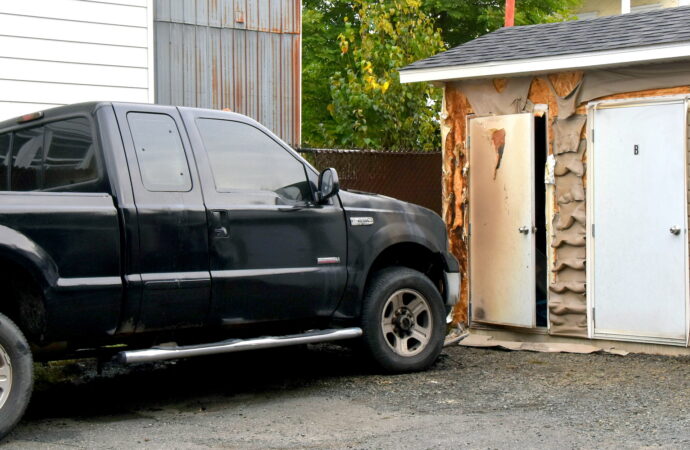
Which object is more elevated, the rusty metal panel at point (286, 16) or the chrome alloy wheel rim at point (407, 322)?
the rusty metal panel at point (286, 16)

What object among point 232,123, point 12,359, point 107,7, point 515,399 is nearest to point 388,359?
point 515,399

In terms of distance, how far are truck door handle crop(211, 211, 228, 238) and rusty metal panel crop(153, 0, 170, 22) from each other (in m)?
4.94

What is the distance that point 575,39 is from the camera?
10.6 meters

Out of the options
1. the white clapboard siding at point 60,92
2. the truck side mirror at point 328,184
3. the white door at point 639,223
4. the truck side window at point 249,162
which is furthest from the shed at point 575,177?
the truck side window at point 249,162

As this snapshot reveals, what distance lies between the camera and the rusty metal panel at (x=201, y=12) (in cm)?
1171

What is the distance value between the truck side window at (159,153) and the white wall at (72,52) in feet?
9.98

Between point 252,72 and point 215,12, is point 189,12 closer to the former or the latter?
point 215,12

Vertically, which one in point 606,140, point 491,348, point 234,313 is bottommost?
point 491,348

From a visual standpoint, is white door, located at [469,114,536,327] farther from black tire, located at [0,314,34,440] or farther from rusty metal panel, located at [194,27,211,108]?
black tire, located at [0,314,34,440]

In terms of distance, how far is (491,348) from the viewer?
10344mm

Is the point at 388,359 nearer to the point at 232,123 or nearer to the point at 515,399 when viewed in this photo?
the point at 515,399

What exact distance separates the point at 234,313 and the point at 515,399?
2.15m

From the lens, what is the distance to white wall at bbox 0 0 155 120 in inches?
382

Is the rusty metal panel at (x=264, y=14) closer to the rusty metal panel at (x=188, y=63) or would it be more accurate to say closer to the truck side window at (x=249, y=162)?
the rusty metal panel at (x=188, y=63)
